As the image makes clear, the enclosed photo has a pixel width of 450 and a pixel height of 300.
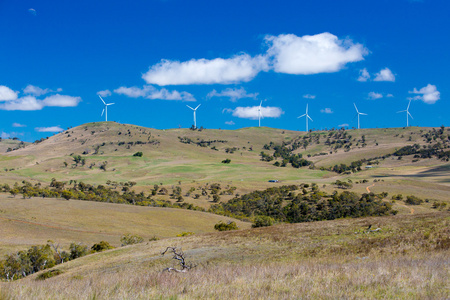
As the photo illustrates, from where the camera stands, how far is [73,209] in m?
74.2

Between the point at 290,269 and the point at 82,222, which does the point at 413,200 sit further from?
the point at 290,269

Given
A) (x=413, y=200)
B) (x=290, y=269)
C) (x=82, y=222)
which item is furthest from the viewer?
(x=413, y=200)

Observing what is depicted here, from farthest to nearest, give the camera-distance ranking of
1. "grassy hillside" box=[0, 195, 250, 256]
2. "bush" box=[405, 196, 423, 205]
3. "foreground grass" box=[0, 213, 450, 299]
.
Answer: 1. "bush" box=[405, 196, 423, 205]
2. "grassy hillside" box=[0, 195, 250, 256]
3. "foreground grass" box=[0, 213, 450, 299]

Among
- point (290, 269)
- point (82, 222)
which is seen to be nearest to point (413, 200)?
point (82, 222)

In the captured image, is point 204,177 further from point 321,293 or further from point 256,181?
point 321,293

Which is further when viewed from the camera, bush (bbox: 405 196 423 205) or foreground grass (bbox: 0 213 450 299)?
bush (bbox: 405 196 423 205)

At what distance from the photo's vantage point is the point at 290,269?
38.1ft

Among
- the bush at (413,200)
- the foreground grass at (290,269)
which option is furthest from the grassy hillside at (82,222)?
the bush at (413,200)

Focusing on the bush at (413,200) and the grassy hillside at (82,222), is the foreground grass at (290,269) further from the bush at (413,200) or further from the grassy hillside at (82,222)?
the bush at (413,200)

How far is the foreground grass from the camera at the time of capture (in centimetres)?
789

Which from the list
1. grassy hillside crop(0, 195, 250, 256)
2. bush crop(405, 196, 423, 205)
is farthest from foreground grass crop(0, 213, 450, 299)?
bush crop(405, 196, 423, 205)

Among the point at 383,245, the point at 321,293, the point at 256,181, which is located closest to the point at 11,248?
the point at 383,245

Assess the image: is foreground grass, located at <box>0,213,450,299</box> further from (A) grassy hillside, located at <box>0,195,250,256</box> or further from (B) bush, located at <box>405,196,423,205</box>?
(B) bush, located at <box>405,196,423,205</box>

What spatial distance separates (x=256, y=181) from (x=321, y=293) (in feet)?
443
